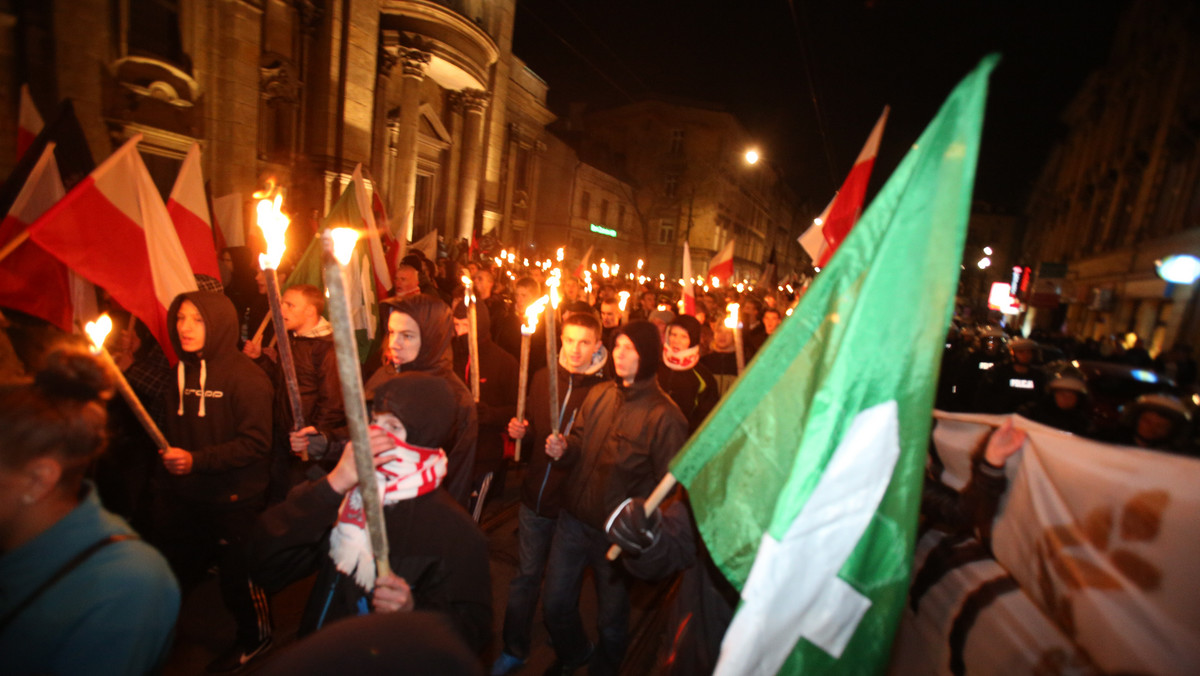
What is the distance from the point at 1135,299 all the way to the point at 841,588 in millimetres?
25554

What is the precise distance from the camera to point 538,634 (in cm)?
377

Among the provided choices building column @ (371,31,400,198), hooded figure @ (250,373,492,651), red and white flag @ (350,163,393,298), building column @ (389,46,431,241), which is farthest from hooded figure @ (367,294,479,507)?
building column @ (371,31,400,198)

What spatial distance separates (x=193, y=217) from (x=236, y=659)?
10.5 feet

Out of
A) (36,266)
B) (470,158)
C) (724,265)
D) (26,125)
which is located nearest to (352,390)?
(36,266)

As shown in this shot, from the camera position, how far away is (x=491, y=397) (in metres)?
4.55

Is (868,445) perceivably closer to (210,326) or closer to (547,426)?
(547,426)

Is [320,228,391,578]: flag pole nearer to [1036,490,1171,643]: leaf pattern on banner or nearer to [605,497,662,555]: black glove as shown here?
[605,497,662,555]: black glove

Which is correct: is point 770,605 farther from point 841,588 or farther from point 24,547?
point 24,547

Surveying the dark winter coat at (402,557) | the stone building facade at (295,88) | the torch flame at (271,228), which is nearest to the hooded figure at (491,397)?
the torch flame at (271,228)

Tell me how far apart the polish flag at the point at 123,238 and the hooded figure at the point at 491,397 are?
79.3 inches

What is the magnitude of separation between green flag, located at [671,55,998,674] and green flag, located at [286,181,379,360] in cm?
419

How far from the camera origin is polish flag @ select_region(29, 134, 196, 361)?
312 centimetres

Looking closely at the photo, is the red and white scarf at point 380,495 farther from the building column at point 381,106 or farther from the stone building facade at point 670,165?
the stone building facade at point 670,165

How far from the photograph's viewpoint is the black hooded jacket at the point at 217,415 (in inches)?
119
